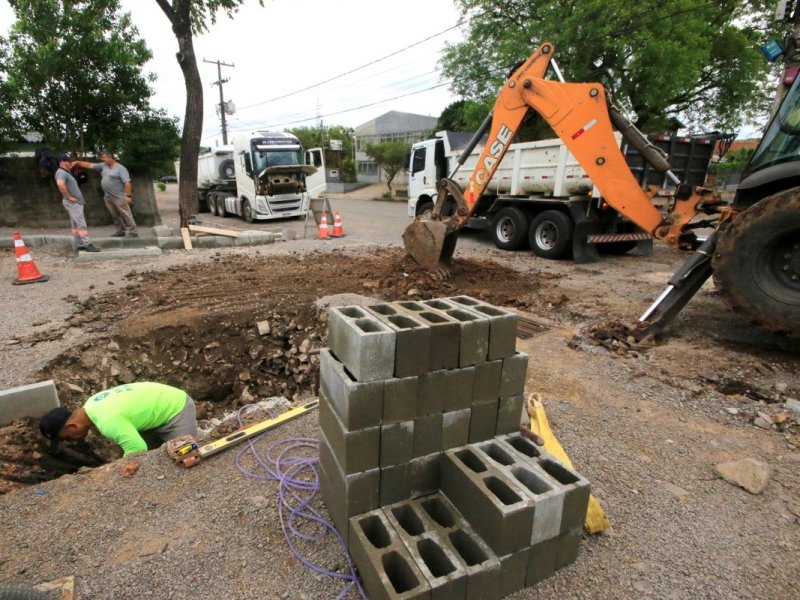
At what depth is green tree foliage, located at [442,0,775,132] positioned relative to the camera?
524 inches

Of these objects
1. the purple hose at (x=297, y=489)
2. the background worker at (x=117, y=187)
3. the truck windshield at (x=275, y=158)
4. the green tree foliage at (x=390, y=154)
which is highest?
the green tree foliage at (x=390, y=154)

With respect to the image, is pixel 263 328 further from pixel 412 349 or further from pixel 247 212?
pixel 247 212

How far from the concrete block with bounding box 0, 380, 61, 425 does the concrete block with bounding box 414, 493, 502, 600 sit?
3.37 meters

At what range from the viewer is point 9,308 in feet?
18.9

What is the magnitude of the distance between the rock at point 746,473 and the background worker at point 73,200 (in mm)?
10392

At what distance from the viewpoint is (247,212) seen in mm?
16578

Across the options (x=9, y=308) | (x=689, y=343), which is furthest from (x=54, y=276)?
(x=689, y=343)

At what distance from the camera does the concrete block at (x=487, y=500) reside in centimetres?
188

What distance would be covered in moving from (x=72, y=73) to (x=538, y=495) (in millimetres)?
16475

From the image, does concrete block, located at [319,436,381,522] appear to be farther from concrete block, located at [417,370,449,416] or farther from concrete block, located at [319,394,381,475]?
concrete block, located at [417,370,449,416]

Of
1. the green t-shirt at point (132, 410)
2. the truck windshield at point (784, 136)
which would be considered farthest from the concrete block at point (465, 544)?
the truck windshield at point (784, 136)

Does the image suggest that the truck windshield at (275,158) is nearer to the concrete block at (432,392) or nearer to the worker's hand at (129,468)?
the worker's hand at (129,468)

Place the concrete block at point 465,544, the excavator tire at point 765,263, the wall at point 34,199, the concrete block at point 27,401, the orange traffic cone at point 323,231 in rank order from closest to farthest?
1. the concrete block at point 465,544
2. the concrete block at point 27,401
3. the excavator tire at point 765,263
4. the orange traffic cone at point 323,231
5. the wall at point 34,199

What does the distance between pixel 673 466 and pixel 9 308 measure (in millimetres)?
7679
